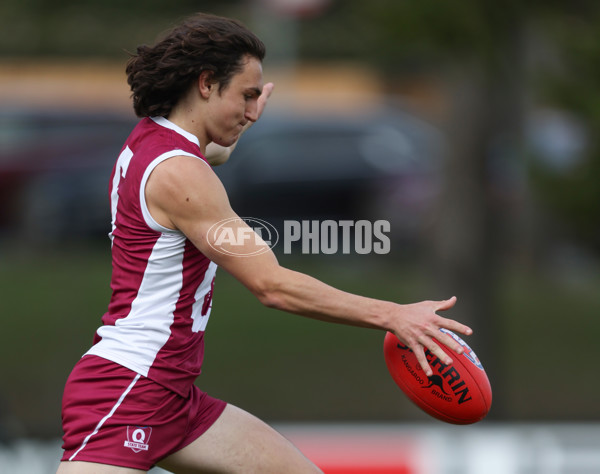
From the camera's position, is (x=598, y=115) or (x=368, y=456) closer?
(x=368, y=456)

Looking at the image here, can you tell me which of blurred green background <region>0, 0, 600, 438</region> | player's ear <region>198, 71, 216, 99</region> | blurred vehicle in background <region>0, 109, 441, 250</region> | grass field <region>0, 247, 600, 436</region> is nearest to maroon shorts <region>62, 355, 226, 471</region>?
player's ear <region>198, 71, 216, 99</region>

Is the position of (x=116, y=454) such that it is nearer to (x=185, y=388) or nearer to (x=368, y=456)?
(x=185, y=388)

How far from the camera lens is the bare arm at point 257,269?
9.81 feet

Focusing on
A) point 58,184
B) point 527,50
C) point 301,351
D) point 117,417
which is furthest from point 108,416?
point 58,184

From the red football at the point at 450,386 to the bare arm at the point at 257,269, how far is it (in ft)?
1.34

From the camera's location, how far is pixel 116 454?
10.1 feet

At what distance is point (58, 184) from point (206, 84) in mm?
10603

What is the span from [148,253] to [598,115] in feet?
14.4

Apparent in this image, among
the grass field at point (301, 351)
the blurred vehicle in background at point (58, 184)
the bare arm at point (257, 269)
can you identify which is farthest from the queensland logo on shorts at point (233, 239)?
the blurred vehicle in background at point (58, 184)

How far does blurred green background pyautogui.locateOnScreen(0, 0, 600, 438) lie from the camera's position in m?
6.85

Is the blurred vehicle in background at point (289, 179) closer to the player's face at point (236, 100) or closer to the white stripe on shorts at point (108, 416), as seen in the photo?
the player's face at point (236, 100)

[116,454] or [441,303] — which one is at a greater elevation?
[441,303]

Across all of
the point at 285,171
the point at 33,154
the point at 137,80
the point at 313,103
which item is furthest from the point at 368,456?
the point at 313,103

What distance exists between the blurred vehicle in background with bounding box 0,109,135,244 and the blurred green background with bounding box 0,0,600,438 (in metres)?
0.21
